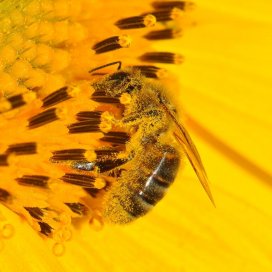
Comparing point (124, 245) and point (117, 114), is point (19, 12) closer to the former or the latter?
point (117, 114)

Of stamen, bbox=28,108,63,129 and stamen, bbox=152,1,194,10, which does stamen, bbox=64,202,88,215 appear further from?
stamen, bbox=152,1,194,10

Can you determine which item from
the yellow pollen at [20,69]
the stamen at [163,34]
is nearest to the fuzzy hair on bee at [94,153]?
the yellow pollen at [20,69]

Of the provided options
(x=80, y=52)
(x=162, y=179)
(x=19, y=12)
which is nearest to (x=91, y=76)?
(x=80, y=52)

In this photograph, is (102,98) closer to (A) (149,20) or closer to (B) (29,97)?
(B) (29,97)

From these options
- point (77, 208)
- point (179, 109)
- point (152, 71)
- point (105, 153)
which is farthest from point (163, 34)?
point (77, 208)

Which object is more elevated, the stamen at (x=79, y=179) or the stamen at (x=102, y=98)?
the stamen at (x=102, y=98)

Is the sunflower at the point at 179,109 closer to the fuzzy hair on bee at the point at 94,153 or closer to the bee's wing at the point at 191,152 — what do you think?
the fuzzy hair on bee at the point at 94,153

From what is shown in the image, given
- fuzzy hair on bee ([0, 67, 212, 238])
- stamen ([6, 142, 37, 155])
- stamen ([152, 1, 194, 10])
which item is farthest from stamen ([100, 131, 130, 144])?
stamen ([152, 1, 194, 10])
